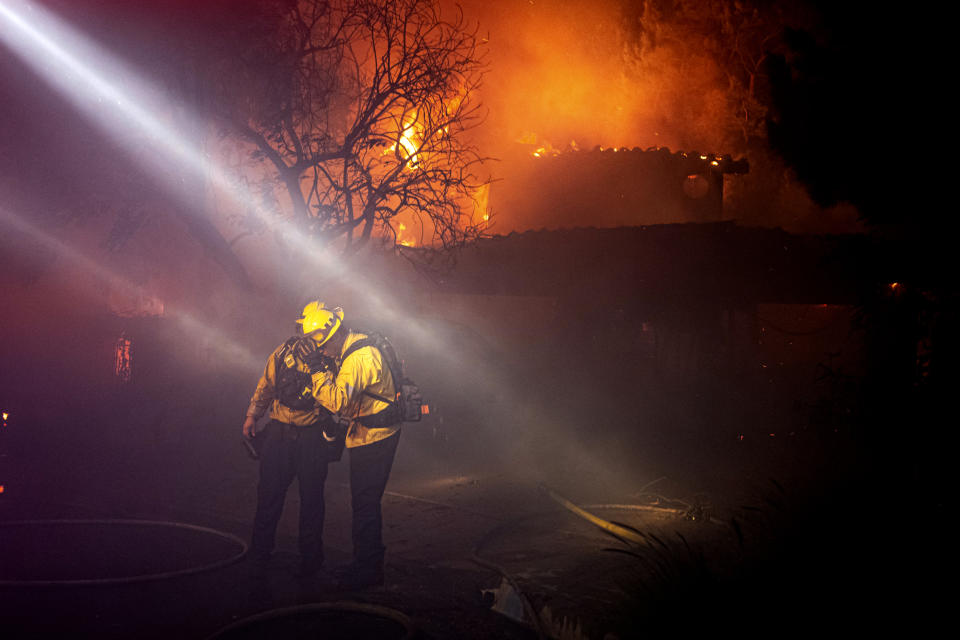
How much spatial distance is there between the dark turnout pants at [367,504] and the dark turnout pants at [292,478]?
433mm

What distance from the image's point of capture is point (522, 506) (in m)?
8.72

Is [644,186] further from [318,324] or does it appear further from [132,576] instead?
[132,576]

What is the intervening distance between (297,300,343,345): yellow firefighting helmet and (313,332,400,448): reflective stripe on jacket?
35 centimetres

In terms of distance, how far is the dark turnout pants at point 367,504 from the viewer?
570 centimetres

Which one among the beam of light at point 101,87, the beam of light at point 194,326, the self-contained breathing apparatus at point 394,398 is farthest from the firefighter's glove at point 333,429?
the beam of light at point 194,326

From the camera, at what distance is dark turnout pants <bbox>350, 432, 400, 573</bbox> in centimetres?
570

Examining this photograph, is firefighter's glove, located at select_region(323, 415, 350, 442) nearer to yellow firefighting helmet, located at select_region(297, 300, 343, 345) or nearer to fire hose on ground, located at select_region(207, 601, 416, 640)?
yellow firefighting helmet, located at select_region(297, 300, 343, 345)

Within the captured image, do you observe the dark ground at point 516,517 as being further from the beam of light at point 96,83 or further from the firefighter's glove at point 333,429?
the beam of light at point 96,83

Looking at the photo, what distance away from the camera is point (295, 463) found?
20.2ft

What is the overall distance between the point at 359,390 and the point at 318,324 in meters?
0.78

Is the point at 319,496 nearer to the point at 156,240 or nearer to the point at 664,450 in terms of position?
the point at 664,450

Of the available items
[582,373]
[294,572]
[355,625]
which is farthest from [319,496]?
[582,373]

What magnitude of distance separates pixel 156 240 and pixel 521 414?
7.98 metres

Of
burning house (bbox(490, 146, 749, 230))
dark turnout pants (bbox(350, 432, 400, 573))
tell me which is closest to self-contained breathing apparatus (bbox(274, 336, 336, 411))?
dark turnout pants (bbox(350, 432, 400, 573))
